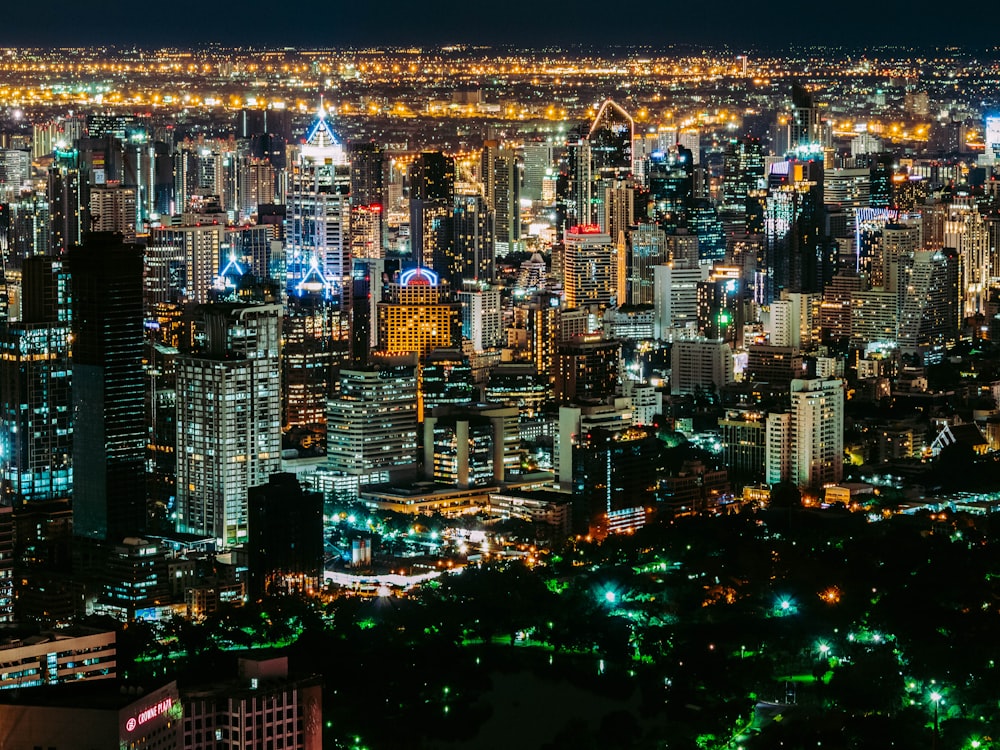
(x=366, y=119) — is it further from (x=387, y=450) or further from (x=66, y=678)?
(x=66, y=678)

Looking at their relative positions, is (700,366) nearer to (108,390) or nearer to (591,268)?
(591,268)

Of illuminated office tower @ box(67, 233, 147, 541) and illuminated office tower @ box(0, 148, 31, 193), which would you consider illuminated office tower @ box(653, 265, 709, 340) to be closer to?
illuminated office tower @ box(0, 148, 31, 193)

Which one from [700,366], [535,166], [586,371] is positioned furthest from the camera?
[535,166]

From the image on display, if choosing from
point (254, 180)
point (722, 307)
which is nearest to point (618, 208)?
point (722, 307)

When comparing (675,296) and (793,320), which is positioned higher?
(675,296)

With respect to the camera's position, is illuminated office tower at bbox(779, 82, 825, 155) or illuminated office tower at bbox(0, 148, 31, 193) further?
illuminated office tower at bbox(779, 82, 825, 155)

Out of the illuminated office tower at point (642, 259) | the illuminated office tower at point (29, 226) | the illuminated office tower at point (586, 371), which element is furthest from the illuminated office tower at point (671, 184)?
the illuminated office tower at point (29, 226)

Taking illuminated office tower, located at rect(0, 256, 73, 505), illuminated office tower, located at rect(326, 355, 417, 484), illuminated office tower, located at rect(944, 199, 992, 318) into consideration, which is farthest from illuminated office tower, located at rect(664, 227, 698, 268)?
illuminated office tower, located at rect(0, 256, 73, 505)
